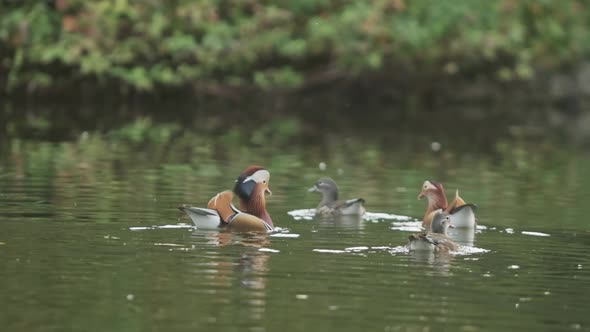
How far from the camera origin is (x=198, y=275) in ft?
38.0

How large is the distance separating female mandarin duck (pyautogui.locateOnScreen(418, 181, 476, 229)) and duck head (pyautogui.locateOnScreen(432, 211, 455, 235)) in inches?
24.3

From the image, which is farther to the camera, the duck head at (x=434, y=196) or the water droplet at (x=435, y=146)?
the water droplet at (x=435, y=146)

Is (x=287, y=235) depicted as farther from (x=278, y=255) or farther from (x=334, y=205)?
(x=334, y=205)

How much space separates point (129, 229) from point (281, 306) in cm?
427

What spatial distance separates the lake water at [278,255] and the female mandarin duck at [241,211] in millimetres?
245

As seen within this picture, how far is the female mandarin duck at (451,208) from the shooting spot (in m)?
15.2

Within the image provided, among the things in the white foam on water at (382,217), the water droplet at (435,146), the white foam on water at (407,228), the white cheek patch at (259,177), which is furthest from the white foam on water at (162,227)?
the water droplet at (435,146)

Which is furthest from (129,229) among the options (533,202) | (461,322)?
(533,202)

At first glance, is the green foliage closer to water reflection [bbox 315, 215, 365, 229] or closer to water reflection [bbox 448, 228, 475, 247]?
water reflection [bbox 315, 215, 365, 229]

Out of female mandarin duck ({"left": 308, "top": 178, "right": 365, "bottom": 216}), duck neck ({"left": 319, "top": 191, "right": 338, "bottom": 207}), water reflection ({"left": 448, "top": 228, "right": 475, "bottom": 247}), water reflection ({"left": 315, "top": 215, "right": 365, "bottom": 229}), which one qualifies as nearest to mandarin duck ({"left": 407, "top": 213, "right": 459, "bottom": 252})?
water reflection ({"left": 448, "top": 228, "right": 475, "bottom": 247})

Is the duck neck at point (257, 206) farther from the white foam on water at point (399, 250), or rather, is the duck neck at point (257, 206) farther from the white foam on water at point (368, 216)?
the white foam on water at point (399, 250)

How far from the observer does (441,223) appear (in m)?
14.3

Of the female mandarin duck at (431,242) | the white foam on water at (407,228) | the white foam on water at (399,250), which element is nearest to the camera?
the female mandarin duck at (431,242)

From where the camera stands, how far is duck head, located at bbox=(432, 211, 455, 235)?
14.3 metres
